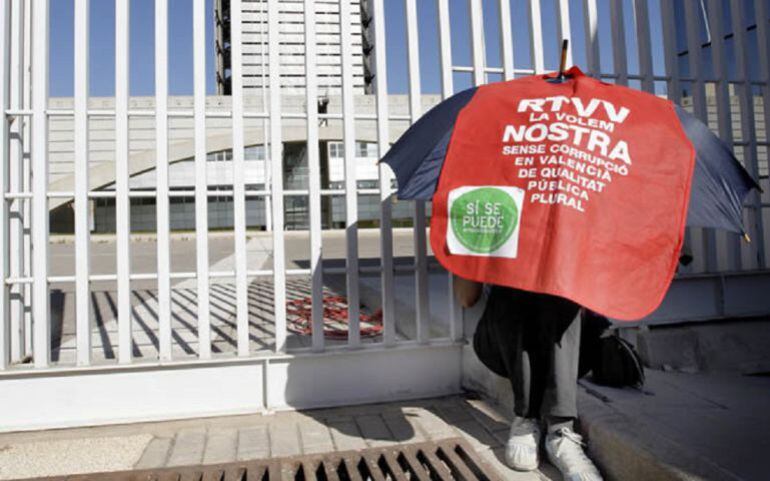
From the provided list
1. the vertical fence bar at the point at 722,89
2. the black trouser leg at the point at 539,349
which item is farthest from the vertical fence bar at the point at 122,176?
the vertical fence bar at the point at 722,89

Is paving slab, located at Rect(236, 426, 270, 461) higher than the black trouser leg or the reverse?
the reverse

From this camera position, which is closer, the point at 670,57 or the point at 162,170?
the point at 162,170

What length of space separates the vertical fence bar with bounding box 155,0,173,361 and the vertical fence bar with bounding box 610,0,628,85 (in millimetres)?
3251

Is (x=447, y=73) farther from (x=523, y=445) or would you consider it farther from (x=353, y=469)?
(x=353, y=469)

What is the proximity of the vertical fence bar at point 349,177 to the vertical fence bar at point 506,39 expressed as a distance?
1113 millimetres

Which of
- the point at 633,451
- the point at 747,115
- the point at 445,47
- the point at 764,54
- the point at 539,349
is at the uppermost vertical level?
the point at 764,54

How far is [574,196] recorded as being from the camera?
7.34 ft

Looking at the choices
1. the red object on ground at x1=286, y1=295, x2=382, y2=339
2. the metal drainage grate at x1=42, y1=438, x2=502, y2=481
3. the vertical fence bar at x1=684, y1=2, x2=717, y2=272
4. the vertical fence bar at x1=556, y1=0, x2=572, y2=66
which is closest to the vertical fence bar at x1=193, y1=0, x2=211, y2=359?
the metal drainage grate at x1=42, y1=438, x2=502, y2=481

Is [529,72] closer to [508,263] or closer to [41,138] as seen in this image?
[508,263]

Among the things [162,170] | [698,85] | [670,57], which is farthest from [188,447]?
[698,85]

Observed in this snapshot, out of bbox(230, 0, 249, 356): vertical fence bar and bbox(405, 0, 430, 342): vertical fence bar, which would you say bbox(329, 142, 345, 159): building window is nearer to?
bbox(405, 0, 430, 342): vertical fence bar

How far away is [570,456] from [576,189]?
50.6 inches

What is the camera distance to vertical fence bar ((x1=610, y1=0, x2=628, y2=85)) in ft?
13.2

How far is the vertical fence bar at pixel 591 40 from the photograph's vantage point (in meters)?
3.93
